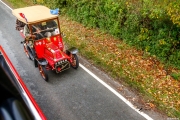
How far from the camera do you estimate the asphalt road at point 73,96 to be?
7039mm

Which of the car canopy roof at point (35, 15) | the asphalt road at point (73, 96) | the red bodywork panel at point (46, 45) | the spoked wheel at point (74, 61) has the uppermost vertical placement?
the car canopy roof at point (35, 15)

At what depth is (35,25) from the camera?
864cm

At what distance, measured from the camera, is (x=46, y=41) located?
9.08 metres

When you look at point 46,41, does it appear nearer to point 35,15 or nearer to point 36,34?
point 36,34

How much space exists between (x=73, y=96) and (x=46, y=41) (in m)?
2.74

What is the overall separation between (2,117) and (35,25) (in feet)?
20.9

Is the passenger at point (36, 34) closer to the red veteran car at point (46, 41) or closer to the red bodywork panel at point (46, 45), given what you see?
the red veteran car at point (46, 41)

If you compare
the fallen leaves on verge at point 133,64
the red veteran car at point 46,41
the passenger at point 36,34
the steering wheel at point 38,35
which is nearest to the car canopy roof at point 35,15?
the red veteran car at point 46,41

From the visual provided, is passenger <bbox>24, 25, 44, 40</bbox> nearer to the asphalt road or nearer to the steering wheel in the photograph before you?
the steering wheel

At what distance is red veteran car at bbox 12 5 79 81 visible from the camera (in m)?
8.52

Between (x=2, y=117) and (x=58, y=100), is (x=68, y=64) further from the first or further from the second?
(x=2, y=117)

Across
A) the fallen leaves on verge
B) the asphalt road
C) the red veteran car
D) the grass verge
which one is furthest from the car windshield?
the fallen leaves on verge

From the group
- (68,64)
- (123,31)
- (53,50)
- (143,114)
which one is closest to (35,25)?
(53,50)

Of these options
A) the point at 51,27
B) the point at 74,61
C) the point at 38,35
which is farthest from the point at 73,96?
the point at 51,27
